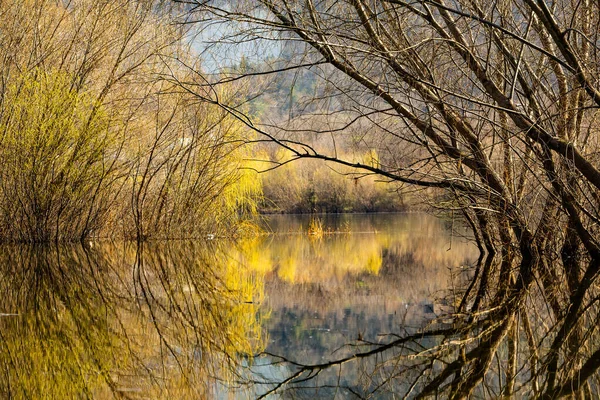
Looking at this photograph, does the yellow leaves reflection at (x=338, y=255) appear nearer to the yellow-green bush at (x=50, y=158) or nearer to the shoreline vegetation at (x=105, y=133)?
the shoreline vegetation at (x=105, y=133)

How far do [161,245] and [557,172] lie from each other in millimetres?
6390

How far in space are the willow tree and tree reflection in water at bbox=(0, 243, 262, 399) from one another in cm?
53

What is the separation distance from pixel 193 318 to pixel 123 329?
0.48m

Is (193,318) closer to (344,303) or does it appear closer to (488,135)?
(344,303)

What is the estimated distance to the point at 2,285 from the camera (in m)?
5.82

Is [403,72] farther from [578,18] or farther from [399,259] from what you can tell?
[399,259]

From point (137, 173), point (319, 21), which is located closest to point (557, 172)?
point (319, 21)

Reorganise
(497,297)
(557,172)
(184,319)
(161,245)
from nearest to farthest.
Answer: (184,319)
(497,297)
(557,172)
(161,245)

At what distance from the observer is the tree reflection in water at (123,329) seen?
281 centimetres

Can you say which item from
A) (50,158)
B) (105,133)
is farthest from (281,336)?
(105,133)

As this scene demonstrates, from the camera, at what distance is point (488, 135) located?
6.56 m

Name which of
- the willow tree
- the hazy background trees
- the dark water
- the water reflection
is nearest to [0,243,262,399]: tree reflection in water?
the dark water

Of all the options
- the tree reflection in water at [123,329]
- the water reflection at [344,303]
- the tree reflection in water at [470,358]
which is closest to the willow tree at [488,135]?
the tree reflection in water at [470,358]

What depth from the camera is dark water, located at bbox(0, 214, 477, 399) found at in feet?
9.42
